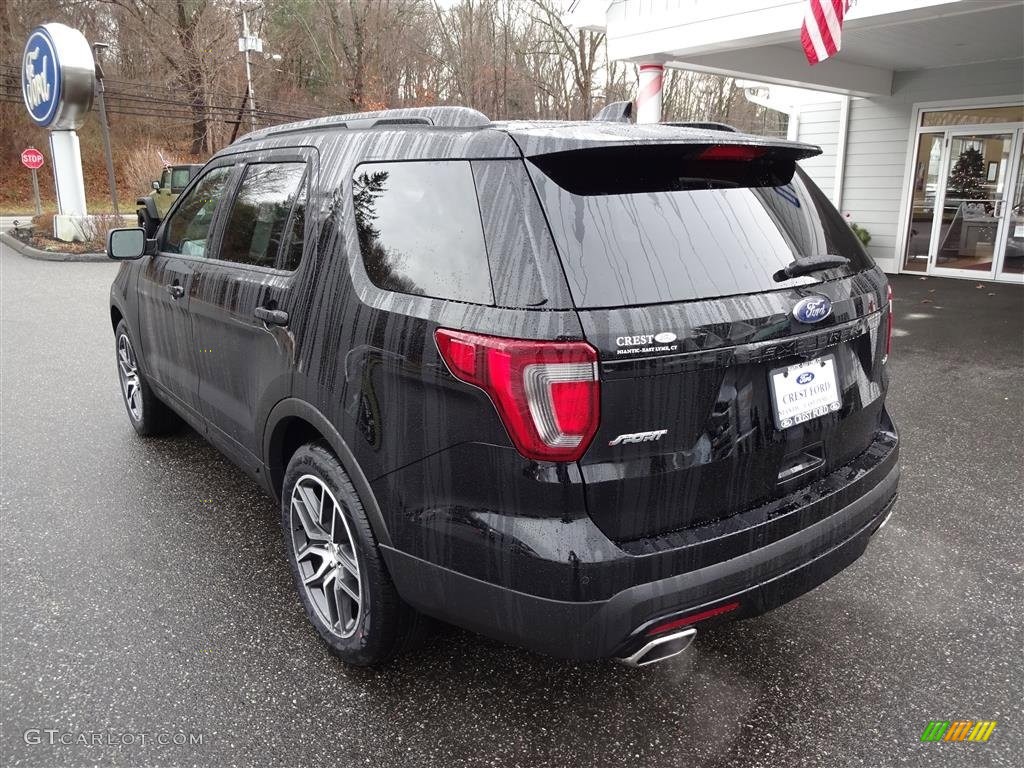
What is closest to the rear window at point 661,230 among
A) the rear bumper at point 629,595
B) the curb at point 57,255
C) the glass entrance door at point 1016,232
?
the rear bumper at point 629,595

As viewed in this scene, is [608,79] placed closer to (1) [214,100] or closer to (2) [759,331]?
(1) [214,100]

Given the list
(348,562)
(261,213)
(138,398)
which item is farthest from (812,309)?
(138,398)

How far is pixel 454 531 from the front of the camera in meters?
2.03

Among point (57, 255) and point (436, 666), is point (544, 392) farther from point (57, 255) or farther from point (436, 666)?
point (57, 255)

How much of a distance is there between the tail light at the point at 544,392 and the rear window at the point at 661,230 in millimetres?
162

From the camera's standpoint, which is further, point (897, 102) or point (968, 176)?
point (897, 102)

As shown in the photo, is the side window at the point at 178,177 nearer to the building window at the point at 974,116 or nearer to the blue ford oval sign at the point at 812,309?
the building window at the point at 974,116

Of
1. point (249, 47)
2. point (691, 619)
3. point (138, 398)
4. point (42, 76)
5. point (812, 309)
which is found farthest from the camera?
point (249, 47)

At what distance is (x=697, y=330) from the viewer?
6.29ft

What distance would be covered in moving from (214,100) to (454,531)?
38124 millimetres

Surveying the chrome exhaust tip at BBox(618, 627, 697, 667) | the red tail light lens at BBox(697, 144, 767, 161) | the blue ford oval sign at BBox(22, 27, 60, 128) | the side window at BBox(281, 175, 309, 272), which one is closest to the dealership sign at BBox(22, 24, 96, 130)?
the blue ford oval sign at BBox(22, 27, 60, 128)

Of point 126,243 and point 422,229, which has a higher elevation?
point 422,229

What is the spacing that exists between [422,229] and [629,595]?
1.18 meters

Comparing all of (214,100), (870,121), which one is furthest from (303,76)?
(870,121)
